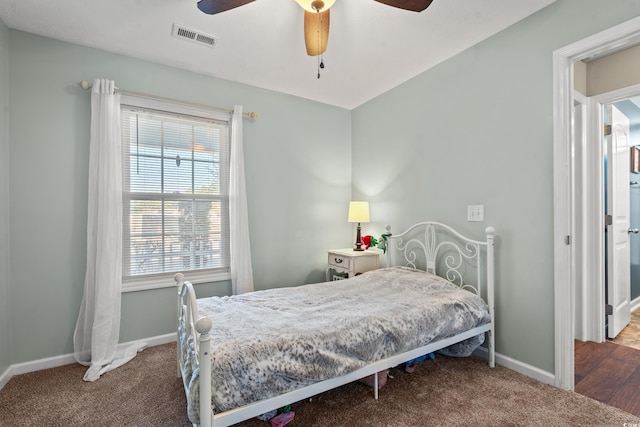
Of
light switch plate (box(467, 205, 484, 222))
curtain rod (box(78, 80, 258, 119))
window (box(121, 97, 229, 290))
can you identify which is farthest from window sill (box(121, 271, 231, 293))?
light switch plate (box(467, 205, 484, 222))

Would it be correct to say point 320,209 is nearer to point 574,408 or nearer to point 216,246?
point 216,246

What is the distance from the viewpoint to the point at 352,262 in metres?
3.29

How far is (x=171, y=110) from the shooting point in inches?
113

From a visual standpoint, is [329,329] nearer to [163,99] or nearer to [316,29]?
[316,29]

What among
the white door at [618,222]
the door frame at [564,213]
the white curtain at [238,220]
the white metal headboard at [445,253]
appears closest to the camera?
the door frame at [564,213]

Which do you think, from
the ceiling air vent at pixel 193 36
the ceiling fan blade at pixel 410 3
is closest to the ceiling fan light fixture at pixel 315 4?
the ceiling fan blade at pixel 410 3

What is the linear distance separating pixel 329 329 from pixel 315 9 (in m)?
1.79

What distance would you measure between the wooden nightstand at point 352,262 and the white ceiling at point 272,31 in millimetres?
1839

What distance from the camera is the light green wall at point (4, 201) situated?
2.20 meters

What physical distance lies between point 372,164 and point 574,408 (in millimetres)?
2670

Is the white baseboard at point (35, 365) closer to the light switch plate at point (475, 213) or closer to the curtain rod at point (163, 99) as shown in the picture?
the curtain rod at point (163, 99)

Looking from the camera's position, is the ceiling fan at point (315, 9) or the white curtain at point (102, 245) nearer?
the ceiling fan at point (315, 9)

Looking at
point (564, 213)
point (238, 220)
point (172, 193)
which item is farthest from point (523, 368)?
point (172, 193)

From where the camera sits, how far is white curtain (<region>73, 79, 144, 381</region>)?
2434 mm
